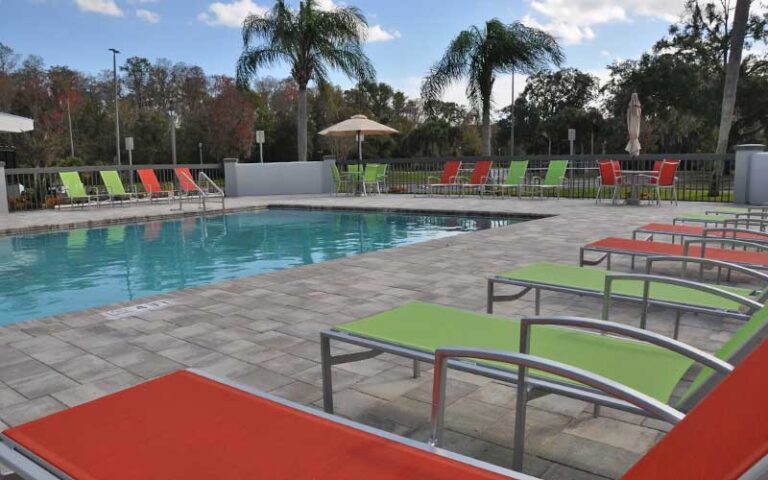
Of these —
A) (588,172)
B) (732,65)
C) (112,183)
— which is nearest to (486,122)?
(588,172)

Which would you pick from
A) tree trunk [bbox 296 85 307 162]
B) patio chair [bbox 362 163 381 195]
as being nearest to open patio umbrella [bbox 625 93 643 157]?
patio chair [bbox 362 163 381 195]

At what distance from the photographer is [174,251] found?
856cm

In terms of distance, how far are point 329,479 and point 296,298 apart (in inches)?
135

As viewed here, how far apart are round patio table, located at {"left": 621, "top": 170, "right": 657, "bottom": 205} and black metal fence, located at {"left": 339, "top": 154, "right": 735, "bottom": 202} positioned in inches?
47.4

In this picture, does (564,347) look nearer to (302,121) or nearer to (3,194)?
(3,194)

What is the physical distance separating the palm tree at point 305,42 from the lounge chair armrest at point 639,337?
1790cm

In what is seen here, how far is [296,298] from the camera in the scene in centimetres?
466

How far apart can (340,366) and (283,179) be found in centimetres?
1562

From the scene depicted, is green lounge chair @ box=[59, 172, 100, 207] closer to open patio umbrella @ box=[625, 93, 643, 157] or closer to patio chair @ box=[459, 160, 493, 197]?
patio chair @ box=[459, 160, 493, 197]

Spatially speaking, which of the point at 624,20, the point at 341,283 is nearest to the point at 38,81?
the point at 624,20

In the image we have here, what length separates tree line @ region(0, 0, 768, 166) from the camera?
740 inches

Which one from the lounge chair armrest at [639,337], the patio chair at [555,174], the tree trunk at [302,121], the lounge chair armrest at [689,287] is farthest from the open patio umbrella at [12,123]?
the lounge chair armrest at [639,337]

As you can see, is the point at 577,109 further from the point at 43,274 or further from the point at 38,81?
the point at 43,274

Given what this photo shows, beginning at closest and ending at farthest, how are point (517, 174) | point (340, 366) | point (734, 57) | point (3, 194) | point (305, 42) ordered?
point (340, 366), point (3, 194), point (517, 174), point (734, 57), point (305, 42)
